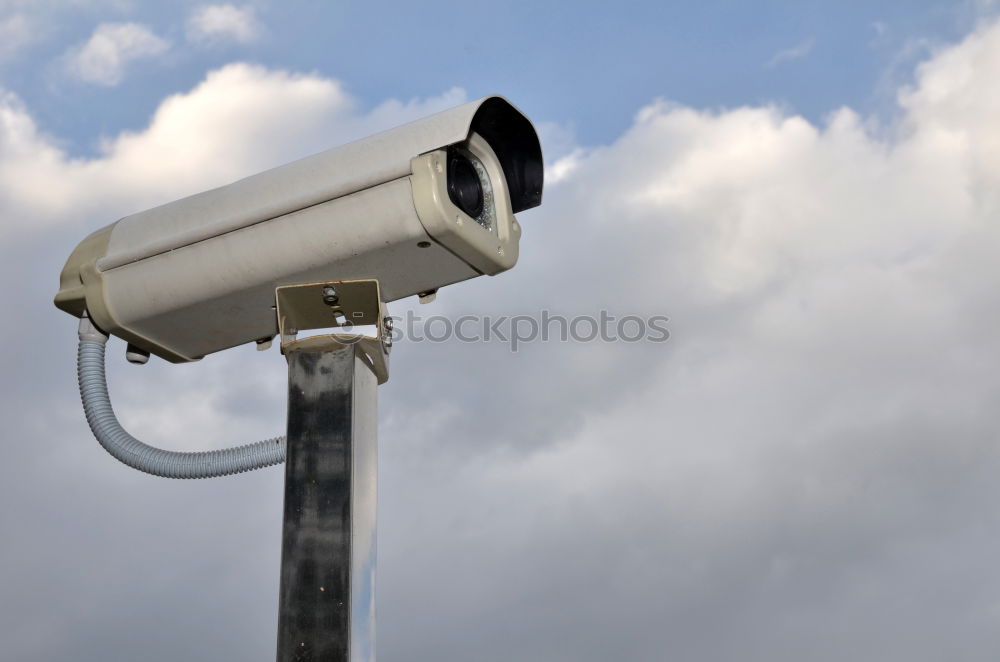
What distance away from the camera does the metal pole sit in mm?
3113

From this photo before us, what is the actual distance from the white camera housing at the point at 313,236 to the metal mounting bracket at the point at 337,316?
0.07 meters

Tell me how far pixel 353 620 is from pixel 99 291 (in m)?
1.48

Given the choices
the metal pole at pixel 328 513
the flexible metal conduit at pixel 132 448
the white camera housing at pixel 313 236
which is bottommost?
the metal pole at pixel 328 513

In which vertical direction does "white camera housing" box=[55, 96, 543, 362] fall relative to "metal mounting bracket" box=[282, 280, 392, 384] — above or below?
above

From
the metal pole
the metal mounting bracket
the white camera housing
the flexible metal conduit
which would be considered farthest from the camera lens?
the flexible metal conduit

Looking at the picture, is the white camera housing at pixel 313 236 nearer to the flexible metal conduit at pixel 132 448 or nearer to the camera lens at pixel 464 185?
the camera lens at pixel 464 185

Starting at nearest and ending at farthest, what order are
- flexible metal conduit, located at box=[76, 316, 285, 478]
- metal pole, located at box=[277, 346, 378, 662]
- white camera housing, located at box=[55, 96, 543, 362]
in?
metal pole, located at box=[277, 346, 378, 662]
white camera housing, located at box=[55, 96, 543, 362]
flexible metal conduit, located at box=[76, 316, 285, 478]

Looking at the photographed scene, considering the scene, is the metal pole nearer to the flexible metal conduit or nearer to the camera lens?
the flexible metal conduit

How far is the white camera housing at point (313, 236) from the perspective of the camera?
11.0 feet

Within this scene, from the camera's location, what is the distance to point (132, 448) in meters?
3.88

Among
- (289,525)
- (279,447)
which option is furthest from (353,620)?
(279,447)

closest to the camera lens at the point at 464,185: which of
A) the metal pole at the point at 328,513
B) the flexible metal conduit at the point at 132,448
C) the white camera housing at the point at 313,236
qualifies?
the white camera housing at the point at 313,236

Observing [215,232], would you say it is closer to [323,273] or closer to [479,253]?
[323,273]

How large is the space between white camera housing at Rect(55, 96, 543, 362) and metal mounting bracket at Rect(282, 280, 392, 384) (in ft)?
0.22
